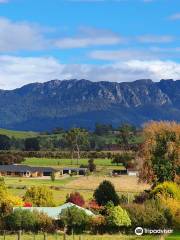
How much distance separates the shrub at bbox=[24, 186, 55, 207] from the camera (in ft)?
218

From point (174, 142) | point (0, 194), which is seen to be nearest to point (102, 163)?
point (174, 142)

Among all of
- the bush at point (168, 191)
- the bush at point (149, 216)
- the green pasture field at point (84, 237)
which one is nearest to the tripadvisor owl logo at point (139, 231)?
the bush at point (149, 216)

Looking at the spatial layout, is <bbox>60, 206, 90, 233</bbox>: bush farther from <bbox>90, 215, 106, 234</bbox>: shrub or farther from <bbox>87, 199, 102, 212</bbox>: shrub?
<bbox>87, 199, 102, 212</bbox>: shrub

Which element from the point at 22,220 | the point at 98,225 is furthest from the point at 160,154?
the point at 22,220

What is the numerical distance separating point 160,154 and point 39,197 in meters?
19.1

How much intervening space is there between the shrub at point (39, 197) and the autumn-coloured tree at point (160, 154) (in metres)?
16.2

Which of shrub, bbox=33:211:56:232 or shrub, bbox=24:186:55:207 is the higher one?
shrub, bbox=24:186:55:207

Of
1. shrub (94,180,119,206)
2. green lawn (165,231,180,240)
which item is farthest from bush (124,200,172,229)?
shrub (94,180,119,206)

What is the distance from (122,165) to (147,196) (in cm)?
11166

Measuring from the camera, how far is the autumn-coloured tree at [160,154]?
7625 centimetres

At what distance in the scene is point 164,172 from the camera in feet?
250

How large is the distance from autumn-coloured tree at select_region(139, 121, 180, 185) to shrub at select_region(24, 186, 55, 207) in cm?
1616

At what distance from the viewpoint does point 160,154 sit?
7812cm

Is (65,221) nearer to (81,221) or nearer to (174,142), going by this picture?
(81,221)
